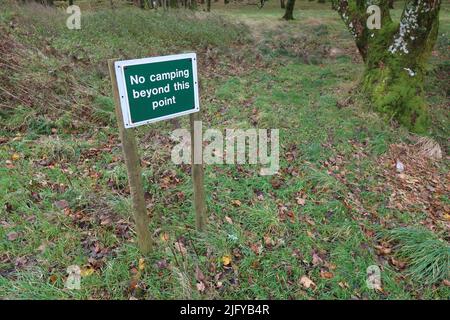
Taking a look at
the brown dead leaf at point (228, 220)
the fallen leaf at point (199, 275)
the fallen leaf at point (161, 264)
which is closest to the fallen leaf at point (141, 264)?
the fallen leaf at point (161, 264)

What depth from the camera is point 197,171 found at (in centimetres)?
321

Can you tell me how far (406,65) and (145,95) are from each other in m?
5.79

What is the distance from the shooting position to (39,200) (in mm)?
3676

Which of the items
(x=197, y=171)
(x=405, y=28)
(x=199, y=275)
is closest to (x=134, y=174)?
(x=197, y=171)

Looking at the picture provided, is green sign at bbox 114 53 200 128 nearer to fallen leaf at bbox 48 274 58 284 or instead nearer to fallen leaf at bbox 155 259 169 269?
fallen leaf at bbox 155 259 169 269

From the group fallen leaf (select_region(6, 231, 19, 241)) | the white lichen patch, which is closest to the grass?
fallen leaf (select_region(6, 231, 19, 241))

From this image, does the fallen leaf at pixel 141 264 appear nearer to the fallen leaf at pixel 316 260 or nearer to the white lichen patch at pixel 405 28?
the fallen leaf at pixel 316 260

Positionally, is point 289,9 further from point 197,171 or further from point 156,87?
point 156,87

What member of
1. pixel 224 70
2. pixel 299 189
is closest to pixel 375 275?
pixel 299 189

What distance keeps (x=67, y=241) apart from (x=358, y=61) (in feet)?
32.6

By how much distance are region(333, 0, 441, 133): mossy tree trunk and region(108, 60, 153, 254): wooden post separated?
17.2 feet

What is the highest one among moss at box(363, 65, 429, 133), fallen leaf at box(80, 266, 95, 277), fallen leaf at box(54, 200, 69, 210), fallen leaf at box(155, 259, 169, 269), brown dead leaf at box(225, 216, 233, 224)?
moss at box(363, 65, 429, 133)

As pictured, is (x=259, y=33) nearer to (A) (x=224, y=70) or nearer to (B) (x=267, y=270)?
(A) (x=224, y=70)

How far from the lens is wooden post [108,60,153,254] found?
2420 mm
